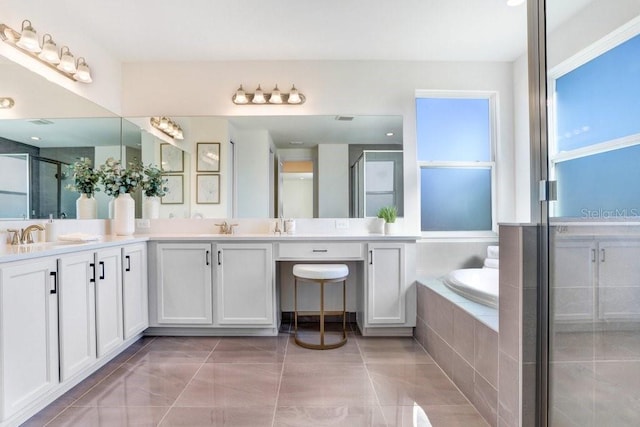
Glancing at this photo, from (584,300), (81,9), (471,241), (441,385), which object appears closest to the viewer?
(584,300)

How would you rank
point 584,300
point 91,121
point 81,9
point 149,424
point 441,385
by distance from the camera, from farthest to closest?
point 91,121, point 81,9, point 441,385, point 149,424, point 584,300

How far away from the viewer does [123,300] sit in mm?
2346

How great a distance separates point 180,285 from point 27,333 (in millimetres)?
1164

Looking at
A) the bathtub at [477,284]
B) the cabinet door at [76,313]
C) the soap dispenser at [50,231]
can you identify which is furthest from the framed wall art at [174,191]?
the bathtub at [477,284]

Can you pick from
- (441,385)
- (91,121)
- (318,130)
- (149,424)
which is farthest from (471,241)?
(91,121)

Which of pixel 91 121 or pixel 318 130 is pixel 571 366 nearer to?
pixel 318 130

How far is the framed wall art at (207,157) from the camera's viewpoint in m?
3.10

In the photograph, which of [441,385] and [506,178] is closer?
[441,385]

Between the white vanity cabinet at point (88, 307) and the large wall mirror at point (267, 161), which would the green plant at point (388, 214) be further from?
the white vanity cabinet at point (88, 307)

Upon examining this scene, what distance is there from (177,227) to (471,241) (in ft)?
9.64

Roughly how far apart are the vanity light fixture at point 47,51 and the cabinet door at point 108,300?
1429 millimetres

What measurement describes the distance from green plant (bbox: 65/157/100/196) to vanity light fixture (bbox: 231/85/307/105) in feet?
4.50

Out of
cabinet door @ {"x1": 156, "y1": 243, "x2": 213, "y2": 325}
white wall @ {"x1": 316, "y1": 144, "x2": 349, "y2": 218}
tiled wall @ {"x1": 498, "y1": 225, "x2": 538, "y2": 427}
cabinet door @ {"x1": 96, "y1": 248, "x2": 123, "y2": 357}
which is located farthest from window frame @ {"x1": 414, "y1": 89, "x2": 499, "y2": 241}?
cabinet door @ {"x1": 96, "y1": 248, "x2": 123, "y2": 357}

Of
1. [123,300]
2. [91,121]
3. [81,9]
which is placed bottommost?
[123,300]
